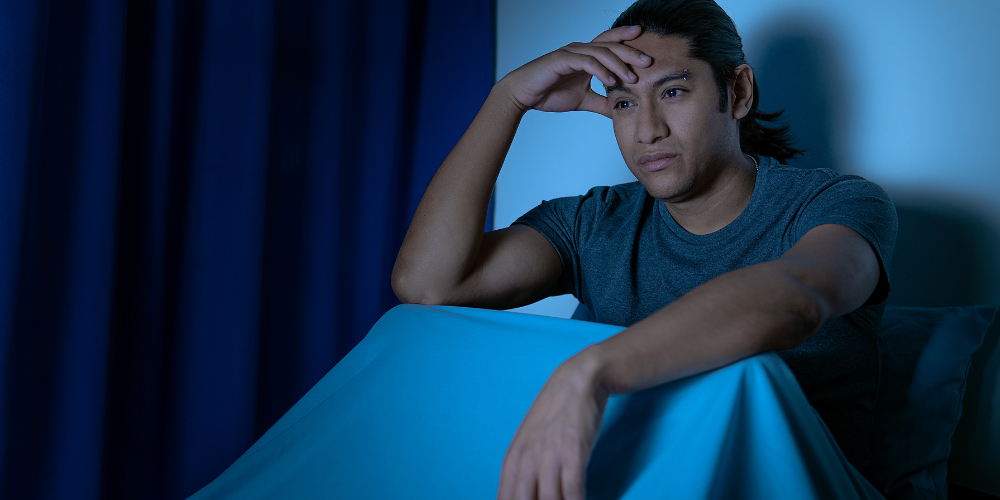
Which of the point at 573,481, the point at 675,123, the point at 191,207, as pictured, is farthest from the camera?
the point at 191,207

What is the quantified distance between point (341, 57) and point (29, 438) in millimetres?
1258

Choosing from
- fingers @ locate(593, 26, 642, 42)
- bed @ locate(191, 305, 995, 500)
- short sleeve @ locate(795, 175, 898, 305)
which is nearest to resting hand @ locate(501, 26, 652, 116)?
fingers @ locate(593, 26, 642, 42)

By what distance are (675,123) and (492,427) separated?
70 cm

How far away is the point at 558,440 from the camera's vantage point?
22.1 inches

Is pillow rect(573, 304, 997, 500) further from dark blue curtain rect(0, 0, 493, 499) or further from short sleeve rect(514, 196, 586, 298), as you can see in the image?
dark blue curtain rect(0, 0, 493, 499)

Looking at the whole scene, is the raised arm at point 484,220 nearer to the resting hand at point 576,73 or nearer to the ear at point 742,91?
the resting hand at point 576,73

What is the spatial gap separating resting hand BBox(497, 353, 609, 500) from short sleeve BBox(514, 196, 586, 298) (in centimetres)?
73

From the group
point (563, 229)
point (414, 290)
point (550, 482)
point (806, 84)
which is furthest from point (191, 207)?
point (806, 84)

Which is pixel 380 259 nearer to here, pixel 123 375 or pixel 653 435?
pixel 123 375

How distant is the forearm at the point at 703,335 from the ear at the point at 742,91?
709 millimetres

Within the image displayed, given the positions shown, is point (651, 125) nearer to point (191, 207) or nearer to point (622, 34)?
point (622, 34)

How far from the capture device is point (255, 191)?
1574 millimetres

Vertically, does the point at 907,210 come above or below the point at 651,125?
below

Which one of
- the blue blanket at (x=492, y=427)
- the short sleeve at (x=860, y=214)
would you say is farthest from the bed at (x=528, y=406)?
the short sleeve at (x=860, y=214)
